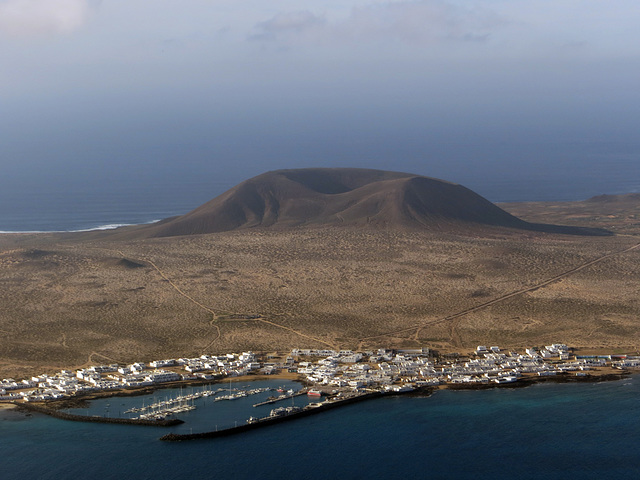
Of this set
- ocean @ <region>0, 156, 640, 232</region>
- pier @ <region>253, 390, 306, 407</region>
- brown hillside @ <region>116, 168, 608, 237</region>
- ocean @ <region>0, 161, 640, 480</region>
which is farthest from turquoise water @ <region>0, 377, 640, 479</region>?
ocean @ <region>0, 156, 640, 232</region>

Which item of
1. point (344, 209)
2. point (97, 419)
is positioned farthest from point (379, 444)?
point (344, 209)

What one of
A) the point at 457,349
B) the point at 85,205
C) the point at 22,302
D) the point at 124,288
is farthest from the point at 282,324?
the point at 85,205

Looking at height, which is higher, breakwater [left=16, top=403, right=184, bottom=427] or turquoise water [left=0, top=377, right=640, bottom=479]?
breakwater [left=16, top=403, right=184, bottom=427]

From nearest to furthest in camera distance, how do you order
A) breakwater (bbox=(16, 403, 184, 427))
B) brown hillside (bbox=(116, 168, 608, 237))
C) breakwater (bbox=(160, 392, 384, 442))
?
breakwater (bbox=(160, 392, 384, 442)), breakwater (bbox=(16, 403, 184, 427)), brown hillside (bbox=(116, 168, 608, 237))

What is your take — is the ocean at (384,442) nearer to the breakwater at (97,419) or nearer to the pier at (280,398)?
the breakwater at (97,419)

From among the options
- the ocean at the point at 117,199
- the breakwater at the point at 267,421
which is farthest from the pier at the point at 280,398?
the ocean at the point at 117,199

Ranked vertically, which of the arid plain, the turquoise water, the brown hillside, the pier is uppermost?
the brown hillside

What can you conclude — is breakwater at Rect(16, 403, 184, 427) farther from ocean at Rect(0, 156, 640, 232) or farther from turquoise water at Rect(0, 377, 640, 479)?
ocean at Rect(0, 156, 640, 232)
